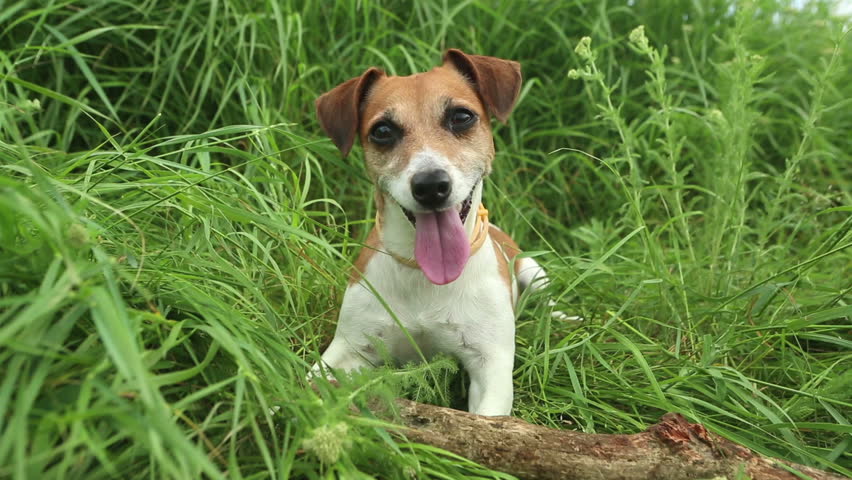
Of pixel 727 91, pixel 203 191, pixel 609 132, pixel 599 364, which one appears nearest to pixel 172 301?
pixel 203 191

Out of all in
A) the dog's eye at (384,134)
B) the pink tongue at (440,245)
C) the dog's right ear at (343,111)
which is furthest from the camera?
the dog's right ear at (343,111)

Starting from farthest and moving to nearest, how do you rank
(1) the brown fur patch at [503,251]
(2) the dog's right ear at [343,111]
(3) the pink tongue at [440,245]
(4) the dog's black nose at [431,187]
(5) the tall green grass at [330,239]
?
(1) the brown fur patch at [503,251], (2) the dog's right ear at [343,111], (3) the pink tongue at [440,245], (4) the dog's black nose at [431,187], (5) the tall green grass at [330,239]

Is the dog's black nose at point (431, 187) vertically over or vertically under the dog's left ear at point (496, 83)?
under

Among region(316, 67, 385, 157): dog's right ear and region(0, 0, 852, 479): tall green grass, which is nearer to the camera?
region(0, 0, 852, 479): tall green grass

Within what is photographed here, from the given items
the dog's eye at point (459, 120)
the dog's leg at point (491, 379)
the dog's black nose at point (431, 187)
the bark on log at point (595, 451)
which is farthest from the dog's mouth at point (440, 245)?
the bark on log at point (595, 451)

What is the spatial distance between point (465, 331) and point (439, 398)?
0.31 metres

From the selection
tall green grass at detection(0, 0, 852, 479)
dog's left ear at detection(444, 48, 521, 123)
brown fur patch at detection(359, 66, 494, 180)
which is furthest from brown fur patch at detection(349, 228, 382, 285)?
dog's left ear at detection(444, 48, 521, 123)

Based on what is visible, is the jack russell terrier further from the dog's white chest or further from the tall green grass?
the tall green grass

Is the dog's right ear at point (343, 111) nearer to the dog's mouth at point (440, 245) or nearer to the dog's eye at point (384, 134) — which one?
the dog's eye at point (384, 134)

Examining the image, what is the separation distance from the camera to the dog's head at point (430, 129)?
2830 millimetres

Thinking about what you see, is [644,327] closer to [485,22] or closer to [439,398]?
[439,398]

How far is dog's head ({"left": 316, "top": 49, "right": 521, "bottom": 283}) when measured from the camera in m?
2.83

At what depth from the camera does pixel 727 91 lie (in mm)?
4328

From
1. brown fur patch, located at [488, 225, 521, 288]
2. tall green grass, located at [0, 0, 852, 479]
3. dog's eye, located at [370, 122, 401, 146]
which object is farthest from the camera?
brown fur patch, located at [488, 225, 521, 288]
